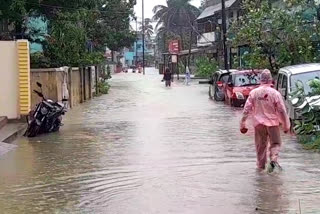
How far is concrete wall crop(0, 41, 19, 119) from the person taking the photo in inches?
774

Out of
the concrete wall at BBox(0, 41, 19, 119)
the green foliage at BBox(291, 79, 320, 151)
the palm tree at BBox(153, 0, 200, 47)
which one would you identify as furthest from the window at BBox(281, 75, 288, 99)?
the palm tree at BBox(153, 0, 200, 47)

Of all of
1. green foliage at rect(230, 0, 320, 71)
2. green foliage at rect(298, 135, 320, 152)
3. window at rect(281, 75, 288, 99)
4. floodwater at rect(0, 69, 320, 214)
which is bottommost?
floodwater at rect(0, 69, 320, 214)

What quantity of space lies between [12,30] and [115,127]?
38.2ft

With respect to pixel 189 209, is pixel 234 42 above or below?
above

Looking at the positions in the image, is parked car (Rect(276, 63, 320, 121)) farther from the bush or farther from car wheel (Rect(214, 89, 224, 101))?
car wheel (Rect(214, 89, 224, 101))

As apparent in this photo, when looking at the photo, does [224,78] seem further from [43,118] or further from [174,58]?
[174,58]

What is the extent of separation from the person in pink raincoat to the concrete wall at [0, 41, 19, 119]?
411 inches

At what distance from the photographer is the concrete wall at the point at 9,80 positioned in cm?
1967

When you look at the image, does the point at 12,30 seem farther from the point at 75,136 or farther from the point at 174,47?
the point at 174,47

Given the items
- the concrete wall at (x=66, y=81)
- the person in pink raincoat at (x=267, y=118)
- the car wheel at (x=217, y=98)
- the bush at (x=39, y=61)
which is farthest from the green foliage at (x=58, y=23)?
the person in pink raincoat at (x=267, y=118)

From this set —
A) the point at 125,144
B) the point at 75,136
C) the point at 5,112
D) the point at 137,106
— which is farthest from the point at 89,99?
the point at 125,144

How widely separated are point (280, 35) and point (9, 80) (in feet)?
37.8

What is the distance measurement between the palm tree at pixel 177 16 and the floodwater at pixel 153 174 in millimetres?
81590

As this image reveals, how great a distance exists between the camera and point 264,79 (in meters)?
10.8
